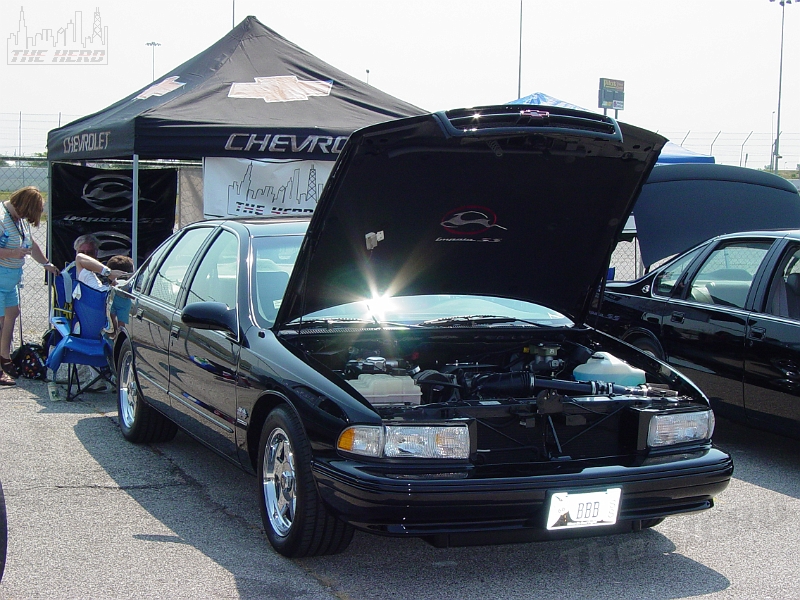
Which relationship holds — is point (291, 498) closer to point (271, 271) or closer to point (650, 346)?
point (271, 271)

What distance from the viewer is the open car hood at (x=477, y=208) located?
390cm

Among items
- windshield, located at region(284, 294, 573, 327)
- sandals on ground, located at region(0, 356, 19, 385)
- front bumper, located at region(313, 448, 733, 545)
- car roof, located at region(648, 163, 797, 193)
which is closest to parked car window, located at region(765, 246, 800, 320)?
windshield, located at region(284, 294, 573, 327)

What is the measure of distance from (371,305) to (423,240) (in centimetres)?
43

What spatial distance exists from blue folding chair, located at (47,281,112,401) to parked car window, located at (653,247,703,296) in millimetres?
4249

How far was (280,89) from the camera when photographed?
9273 millimetres

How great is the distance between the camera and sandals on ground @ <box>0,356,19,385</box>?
320 inches

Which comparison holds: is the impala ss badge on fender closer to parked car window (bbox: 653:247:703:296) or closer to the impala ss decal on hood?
the impala ss decal on hood

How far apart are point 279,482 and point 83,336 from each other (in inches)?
158

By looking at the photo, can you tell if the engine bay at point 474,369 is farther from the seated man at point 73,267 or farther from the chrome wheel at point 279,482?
the seated man at point 73,267

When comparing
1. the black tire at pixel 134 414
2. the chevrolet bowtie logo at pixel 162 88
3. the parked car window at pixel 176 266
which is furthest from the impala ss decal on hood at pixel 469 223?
the chevrolet bowtie logo at pixel 162 88

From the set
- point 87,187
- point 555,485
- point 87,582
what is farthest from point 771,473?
point 87,187

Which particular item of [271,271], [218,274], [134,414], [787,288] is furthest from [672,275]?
[134,414]

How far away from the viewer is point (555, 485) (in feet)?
11.6

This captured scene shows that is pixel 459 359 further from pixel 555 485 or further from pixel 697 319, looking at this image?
pixel 697 319
